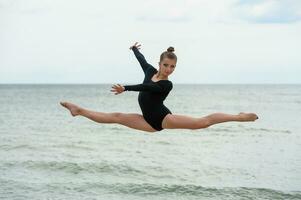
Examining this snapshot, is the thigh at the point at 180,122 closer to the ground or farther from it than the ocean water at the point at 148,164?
farther from it

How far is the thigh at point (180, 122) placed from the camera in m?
7.59

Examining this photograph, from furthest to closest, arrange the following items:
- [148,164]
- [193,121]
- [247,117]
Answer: [148,164] < [193,121] < [247,117]

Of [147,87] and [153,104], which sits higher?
[147,87]

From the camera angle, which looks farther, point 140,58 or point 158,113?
point 140,58

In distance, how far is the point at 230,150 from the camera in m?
33.6

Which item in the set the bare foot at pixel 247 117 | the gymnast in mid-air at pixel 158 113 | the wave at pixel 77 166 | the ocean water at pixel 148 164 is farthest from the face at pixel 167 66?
the wave at pixel 77 166

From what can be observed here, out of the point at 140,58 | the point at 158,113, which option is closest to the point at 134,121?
the point at 158,113

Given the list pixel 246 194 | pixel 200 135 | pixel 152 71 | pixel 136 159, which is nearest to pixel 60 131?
pixel 200 135

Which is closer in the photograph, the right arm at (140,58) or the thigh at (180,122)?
the thigh at (180,122)

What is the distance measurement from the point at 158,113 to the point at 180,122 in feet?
1.23

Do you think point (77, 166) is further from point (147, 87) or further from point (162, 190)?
point (147, 87)

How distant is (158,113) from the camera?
7.70 metres

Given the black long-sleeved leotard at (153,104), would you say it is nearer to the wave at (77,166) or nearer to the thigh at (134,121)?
the thigh at (134,121)

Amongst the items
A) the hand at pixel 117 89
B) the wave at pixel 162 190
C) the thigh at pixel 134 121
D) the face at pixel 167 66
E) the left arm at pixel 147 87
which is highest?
the face at pixel 167 66
